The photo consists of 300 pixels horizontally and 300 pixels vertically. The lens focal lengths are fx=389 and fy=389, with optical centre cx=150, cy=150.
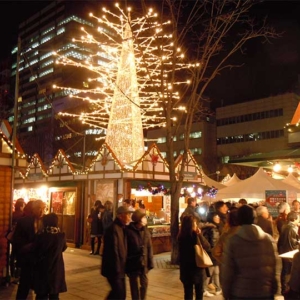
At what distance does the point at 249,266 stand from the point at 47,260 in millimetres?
2899

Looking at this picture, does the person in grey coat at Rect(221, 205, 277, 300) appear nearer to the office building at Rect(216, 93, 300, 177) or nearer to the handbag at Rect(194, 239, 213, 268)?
the handbag at Rect(194, 239, 213, 268)

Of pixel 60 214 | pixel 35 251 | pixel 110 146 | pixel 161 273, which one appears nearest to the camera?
pixel 35 251

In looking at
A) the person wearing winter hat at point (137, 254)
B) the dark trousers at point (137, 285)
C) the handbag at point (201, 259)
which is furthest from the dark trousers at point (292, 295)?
the dark trousers at point (137, 285)

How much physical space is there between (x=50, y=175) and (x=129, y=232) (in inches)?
457

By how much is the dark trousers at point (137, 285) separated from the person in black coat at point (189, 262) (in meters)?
0.66

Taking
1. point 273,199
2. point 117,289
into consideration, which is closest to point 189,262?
point 117,289

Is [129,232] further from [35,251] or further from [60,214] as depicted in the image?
[60,214]

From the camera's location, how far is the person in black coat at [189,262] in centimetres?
579

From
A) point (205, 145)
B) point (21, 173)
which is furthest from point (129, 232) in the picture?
point (205, 145)

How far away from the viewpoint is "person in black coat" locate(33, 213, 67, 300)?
5.37m

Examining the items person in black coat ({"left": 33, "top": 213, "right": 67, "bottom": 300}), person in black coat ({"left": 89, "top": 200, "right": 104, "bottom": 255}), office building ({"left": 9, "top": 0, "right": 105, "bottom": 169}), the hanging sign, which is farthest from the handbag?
office building ({"left": 9, "top": 0, "right": 105, "bottom": 169})

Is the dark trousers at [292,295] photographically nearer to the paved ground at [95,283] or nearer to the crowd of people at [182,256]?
the crowd of people at [182,256]

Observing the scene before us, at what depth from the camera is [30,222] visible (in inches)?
261

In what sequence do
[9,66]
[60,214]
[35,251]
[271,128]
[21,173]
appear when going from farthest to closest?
[9,66] → [271,128] → [21,173] → [60,214] → [35,251]
